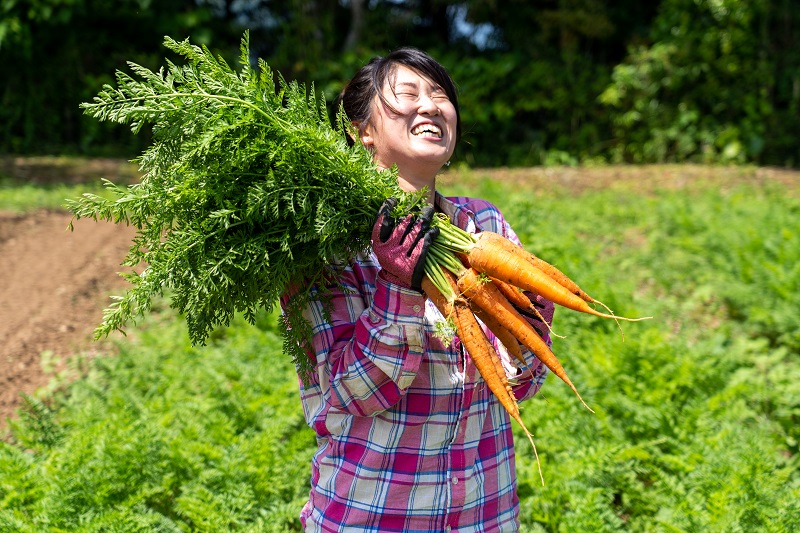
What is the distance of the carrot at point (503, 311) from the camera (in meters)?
1.86

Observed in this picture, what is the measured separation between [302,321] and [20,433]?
2322 mm

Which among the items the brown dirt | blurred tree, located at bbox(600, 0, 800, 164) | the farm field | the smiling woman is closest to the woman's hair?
the smiling woman

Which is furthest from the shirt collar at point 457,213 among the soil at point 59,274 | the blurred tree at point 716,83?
the blurred tree at point 716,83

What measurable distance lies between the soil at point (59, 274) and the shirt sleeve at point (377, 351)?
8.14ft

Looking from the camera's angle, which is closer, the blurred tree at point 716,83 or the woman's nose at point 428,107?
the woman's nose at point 428,107

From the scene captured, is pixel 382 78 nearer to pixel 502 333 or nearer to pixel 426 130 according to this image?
pixel 426 130

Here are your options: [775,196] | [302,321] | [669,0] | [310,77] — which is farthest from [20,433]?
[669,0]

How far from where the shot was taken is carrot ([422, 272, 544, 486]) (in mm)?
1821

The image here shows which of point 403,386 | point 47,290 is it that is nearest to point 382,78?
point 403,386

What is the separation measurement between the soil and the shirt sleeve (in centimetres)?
248

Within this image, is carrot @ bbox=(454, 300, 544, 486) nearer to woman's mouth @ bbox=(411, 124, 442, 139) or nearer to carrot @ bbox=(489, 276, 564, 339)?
carrot @ bbox=(489, 276, 564, 339)

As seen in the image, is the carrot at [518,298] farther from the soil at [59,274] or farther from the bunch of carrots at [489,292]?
the soil at [59,274]

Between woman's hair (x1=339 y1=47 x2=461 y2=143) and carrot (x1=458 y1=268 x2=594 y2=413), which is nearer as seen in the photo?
carrot (x1=458 y1=268 x2=594 y2=413)

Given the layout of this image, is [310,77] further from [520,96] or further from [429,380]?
[429,380]
